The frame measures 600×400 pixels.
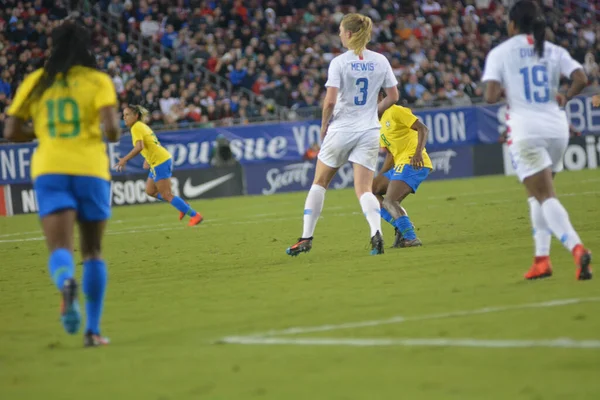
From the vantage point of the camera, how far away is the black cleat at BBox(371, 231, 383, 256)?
1259 centimetres

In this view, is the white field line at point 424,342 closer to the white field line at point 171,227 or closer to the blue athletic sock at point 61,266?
the blue athletic sock at point 61,266

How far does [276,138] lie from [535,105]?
22.3 m

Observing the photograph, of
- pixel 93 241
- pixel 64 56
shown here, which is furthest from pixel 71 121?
pixel 93 241

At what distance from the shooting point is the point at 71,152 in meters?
7.28

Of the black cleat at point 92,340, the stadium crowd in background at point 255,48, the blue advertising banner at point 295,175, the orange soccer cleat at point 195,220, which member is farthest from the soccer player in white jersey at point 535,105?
the blue advertising banner at point 295,175

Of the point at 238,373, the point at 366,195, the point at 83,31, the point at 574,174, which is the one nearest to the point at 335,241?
the point at 366,195

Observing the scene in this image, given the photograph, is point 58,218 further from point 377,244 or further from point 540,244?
point 377,244

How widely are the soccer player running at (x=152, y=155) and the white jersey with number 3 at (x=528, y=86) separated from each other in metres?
11.2

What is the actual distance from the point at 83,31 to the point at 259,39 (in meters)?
27.9

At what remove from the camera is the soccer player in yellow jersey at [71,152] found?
7254 millimetres

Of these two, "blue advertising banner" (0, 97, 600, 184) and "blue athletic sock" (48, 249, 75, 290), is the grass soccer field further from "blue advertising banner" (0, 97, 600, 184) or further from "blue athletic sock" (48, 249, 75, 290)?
"blue advertising banner" (0, 97, 600, 184)

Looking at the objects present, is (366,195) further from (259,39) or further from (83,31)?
(259,39)

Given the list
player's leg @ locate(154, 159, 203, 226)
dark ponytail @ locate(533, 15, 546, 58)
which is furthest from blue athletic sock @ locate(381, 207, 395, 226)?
player's leg @ locate(154, 159, 203, 226)

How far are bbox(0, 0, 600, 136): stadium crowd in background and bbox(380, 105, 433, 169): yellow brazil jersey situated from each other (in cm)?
1541
